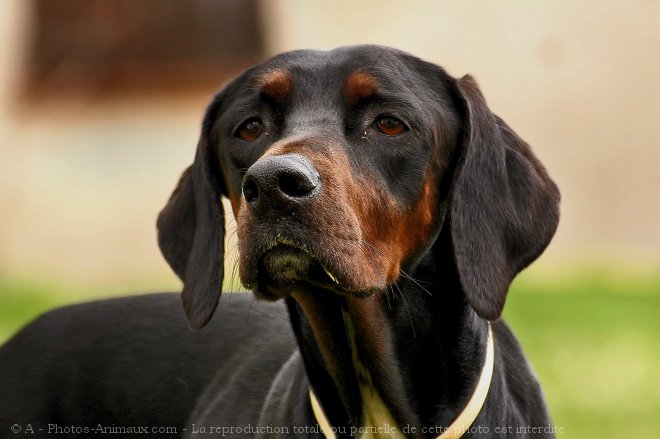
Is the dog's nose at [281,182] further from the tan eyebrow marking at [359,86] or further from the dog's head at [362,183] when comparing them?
the tan eyebrow marking at [359,86]

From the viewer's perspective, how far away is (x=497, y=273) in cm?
398

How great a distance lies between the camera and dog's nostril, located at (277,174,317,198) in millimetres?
3398

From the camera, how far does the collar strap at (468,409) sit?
3838 mm

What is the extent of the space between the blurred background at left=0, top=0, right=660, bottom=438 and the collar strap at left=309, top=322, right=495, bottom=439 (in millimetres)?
8659

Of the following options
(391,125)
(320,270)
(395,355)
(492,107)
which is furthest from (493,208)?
(492,107)

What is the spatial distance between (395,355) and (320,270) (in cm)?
58

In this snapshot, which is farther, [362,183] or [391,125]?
[391,125]

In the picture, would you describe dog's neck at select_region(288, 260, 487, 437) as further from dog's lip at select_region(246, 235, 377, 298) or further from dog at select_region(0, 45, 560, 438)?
dog's lip at select_region(246, 235, 377, 298)

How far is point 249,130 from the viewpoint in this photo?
408 centimetres

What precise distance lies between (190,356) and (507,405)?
4.55 feet

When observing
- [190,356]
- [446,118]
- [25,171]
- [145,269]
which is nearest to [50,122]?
[25,171]

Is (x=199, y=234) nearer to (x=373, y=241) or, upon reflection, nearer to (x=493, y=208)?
(x=373, y=241)

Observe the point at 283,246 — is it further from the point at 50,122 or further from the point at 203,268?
the point at 50,122

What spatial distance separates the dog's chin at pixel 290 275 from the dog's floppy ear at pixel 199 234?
0.52 m
